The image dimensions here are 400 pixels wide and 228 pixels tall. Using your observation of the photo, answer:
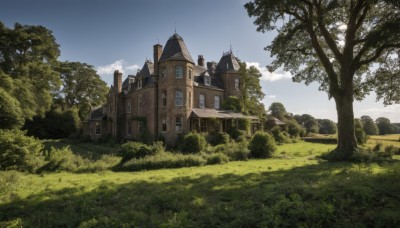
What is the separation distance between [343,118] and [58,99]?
55432mm

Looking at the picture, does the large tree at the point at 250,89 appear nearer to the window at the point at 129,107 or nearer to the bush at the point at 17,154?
the window at the point at 129,107

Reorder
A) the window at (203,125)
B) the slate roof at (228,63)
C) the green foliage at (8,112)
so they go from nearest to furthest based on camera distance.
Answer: the green foliage at (8,112) < the window at (203,125) < the slate roof at (228,63)

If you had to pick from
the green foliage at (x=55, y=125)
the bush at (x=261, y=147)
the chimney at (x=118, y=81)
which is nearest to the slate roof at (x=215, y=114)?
the bush at (x=261, y=147)

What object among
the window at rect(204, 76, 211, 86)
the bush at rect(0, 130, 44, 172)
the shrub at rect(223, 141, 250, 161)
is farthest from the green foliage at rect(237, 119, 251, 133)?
the bush at rect(0, 130, 44, 172)

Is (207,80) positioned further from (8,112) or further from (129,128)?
(8,112)

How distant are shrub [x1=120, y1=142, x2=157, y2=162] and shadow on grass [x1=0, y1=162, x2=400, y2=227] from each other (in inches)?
287

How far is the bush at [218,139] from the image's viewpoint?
28188 mm

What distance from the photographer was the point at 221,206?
7656 mm

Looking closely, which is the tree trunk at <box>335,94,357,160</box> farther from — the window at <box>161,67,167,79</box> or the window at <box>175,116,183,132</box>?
the window at <box>161,67,167,79</box>

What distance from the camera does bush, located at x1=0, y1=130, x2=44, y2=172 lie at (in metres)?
14.3

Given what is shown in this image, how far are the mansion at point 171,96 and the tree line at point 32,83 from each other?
8720 mm

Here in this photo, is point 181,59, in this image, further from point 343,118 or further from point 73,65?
point 73,65

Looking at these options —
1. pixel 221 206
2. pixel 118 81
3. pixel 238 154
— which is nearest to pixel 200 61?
pixel 118 81

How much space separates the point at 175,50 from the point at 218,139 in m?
11.4
